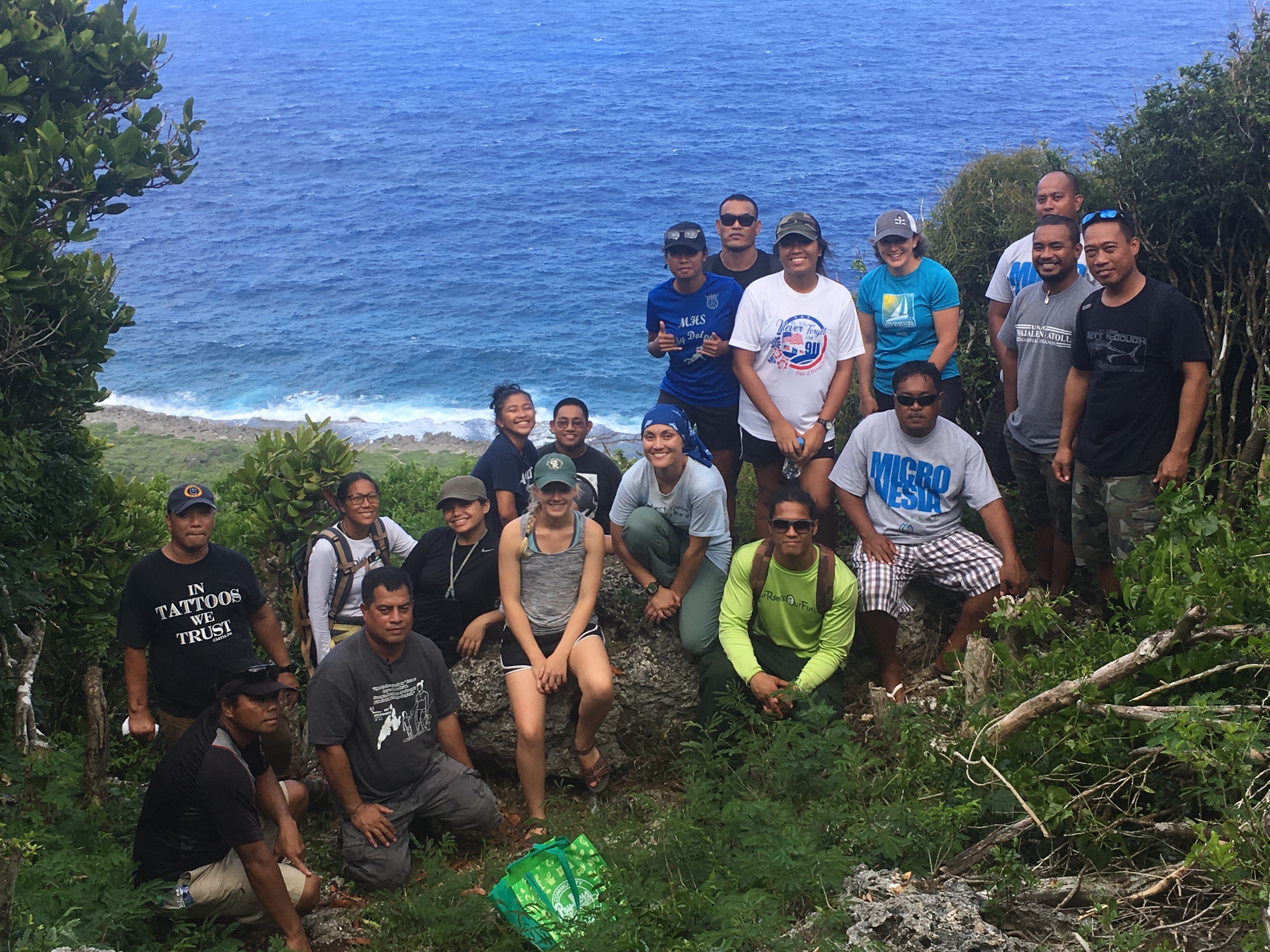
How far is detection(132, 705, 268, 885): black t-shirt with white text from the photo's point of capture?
5.07m

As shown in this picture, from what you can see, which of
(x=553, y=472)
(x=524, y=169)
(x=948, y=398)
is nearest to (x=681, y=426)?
(x=553, y=472)

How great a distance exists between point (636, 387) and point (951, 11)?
75.7 meters

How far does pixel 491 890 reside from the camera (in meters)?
5.17

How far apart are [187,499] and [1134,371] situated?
18.4ft

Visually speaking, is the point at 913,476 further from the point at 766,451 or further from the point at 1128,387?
the point at 1128,387

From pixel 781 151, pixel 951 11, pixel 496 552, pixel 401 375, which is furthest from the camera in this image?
pixel 951 11

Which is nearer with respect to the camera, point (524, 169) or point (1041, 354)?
point (1041, 354)

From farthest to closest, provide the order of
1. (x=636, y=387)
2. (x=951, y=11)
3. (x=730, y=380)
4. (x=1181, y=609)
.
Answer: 1. (x=951, y=11)
2. (x=636, y=387)
3. (x=730, y=380)
4. (x=1181, y=609)

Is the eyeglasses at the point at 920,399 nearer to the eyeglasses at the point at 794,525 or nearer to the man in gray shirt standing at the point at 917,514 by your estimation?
the man in gray shirt standing at the point at 917,514

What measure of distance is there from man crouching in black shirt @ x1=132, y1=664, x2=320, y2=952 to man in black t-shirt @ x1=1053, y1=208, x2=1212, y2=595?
480 centimetres

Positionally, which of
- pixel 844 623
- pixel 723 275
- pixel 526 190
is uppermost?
pixel 526 190

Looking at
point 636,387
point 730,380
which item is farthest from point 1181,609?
point 636,387

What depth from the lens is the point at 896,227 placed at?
281 inches

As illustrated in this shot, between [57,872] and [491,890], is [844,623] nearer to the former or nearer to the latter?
Result: [491,890]
